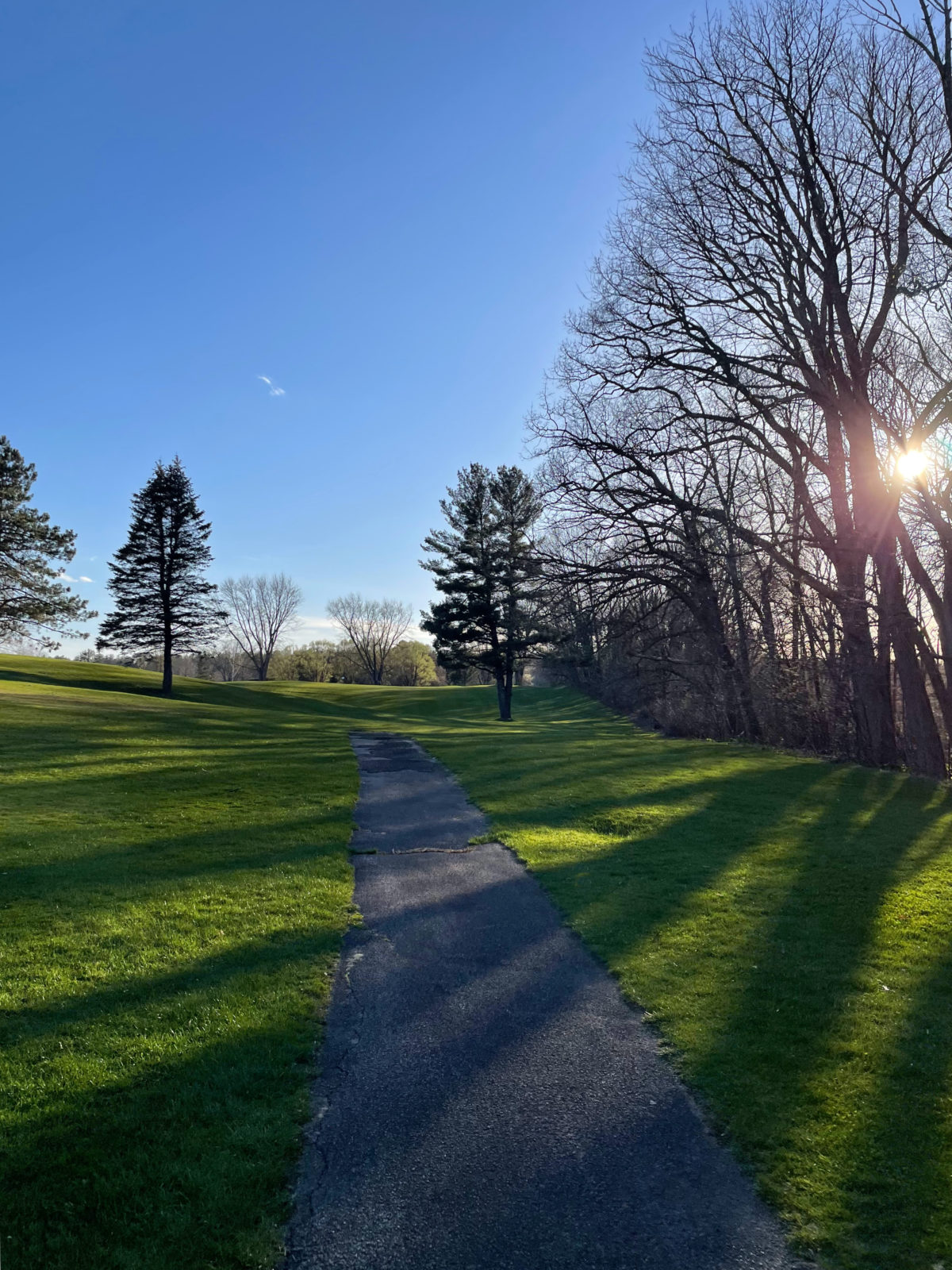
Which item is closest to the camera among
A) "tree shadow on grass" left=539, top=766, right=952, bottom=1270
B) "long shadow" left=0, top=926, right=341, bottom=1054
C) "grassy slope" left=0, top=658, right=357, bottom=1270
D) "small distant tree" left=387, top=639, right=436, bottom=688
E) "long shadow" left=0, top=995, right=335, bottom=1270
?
"long shadow" left=0, top=995, right=335, bottom=1270

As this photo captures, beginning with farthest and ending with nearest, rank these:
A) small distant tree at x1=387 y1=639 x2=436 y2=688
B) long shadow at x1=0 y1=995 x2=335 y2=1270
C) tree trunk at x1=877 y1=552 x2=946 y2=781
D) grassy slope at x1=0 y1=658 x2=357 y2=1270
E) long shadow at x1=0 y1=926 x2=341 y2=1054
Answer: small distant tree at x1=387 y1=639 x2=436 y2=688 → tree trunk at x1=877 y1=552 x2=946 y2=781 → long shadow at x1=0 y1=926 x2=341 y2=1054 → grassy slope at x1=0 y1=658 x2=357 y2=1270 → long shadow at x1=0 y1=995 x2=335 y2=1270

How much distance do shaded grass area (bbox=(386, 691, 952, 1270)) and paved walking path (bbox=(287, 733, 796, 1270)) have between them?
28 cm

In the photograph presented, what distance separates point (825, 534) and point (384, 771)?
11354mm

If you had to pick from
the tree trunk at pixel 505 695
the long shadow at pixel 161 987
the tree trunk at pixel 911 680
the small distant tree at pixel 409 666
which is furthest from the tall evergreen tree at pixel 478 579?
the small distant tree at pixel 409 666

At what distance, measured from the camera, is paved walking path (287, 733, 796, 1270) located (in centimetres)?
281

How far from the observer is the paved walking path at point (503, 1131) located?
111 inches

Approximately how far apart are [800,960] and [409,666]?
85.8 metres

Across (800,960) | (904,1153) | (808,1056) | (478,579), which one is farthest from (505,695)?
(904,1153)

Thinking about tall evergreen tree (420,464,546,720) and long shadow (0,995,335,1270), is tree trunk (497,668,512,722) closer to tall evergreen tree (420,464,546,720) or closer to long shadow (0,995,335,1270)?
tall evergreen tree (420,464,546,720)

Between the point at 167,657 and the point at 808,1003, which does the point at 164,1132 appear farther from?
the point at 167,657

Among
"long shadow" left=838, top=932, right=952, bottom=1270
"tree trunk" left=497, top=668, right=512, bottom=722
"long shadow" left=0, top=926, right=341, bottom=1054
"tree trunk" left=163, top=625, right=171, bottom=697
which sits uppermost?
"tree trunk" left=163, top=625, right=171, bottom=697

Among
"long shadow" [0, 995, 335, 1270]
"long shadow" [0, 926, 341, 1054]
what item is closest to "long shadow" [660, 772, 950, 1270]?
"long shadow" [0, 995, 335, 1270]

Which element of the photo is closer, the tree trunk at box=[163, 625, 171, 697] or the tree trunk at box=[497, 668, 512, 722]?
the tree trunk at box=[163, 625, 171, 697]

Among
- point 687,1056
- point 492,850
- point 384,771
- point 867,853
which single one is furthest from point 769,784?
point 687,1056
